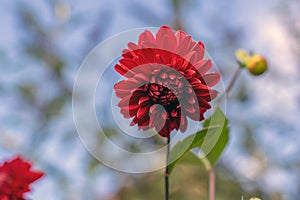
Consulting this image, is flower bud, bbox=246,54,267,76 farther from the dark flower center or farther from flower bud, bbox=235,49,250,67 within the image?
the dark flower center

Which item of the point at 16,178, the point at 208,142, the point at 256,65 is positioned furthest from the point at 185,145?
the point at 256,65

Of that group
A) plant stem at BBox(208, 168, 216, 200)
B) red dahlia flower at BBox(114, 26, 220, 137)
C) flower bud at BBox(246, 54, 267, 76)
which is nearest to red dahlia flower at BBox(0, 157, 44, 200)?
red dahlia flower at BBox(114, 26, 220, 137)

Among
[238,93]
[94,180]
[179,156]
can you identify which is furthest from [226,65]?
[179,156]

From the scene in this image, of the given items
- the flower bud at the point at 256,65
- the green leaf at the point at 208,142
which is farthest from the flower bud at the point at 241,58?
the green leaf at the point at 208,142

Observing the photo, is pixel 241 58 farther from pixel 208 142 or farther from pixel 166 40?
pixel 166 40

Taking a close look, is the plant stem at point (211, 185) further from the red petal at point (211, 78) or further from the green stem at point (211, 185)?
the red petal at point (211, 78)
